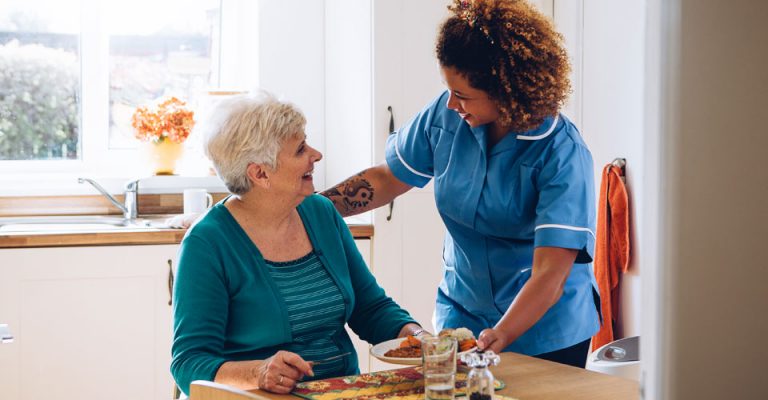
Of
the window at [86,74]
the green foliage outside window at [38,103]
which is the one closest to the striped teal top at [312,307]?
the window at [86,74]

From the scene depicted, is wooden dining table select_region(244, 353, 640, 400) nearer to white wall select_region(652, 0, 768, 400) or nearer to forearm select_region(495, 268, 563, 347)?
forearm select_region(495, 268, 563, 347)

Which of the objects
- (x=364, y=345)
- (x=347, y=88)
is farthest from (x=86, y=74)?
(x=364, y=345)

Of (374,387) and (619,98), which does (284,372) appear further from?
(619,98)

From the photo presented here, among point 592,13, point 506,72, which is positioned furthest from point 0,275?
point 592,13

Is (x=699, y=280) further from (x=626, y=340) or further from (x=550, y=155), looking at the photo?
(x=626, y=340)

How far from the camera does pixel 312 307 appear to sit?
1731 mm

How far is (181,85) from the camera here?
3768mm

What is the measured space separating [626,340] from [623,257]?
34 cm

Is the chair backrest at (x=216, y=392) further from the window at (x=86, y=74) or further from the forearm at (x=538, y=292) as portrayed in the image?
the window at (x=86, y=74)

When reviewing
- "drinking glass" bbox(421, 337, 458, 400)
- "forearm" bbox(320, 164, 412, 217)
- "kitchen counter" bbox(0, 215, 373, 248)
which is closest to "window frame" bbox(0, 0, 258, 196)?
"kitchen counter" bbox(0, 215, 373, 248)

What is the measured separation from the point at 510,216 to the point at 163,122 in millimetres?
2005

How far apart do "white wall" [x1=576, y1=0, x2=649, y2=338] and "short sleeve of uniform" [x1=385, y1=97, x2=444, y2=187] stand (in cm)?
89

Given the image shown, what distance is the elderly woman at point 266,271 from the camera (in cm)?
160

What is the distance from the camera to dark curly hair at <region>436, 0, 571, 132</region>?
171 cm
